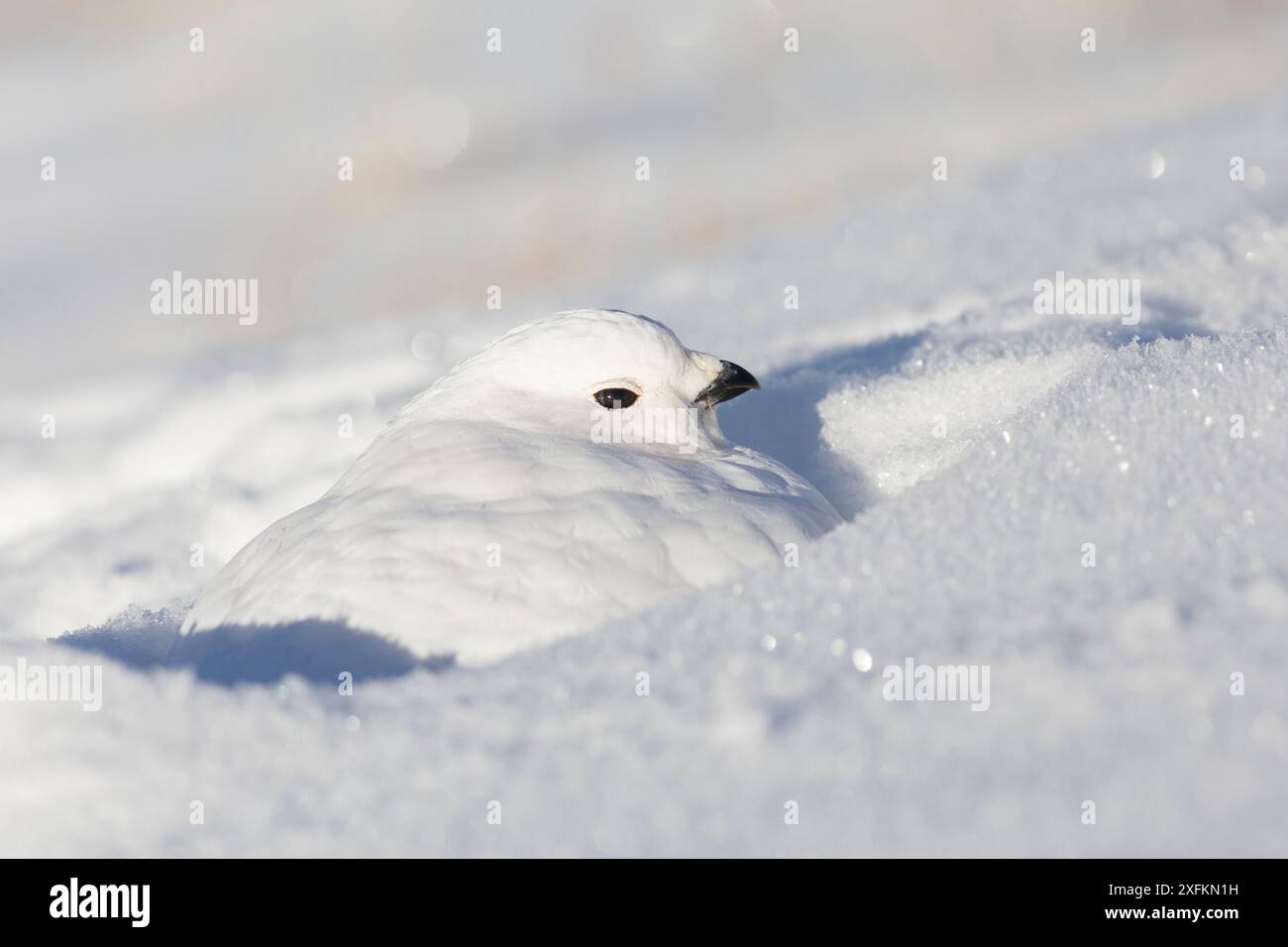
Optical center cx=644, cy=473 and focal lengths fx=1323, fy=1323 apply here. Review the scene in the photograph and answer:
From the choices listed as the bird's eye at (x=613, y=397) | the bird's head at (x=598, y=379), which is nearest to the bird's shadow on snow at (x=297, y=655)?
the bird's head at (x=598, y=379)

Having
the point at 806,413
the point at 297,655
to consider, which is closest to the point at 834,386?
the point at 806,413

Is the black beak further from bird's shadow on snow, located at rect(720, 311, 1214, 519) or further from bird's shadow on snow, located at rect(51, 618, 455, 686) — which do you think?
bird's shadow on snow, located at rect(51, 618, 455, 686)

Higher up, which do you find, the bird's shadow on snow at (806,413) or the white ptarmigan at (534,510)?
the bird's shadow on snow at (806,413)

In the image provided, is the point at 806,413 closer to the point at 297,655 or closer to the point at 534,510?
the point at 534,510

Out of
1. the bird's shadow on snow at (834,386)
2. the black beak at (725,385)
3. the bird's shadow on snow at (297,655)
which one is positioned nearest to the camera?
the bird's shadow on snow at (297,655)

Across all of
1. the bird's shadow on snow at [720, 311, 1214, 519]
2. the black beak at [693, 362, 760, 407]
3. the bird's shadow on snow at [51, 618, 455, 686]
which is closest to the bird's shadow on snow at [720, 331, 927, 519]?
the bird's shadow on snow at [720, 311, 1214, 519]

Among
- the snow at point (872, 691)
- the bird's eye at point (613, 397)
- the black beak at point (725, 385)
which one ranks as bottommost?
the snow at point (872, 691)

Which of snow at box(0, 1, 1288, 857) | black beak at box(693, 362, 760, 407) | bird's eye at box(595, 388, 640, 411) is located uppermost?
black beak at box(693, 362, 760, 407)

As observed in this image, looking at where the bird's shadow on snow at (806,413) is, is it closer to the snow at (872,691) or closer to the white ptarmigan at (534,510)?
the snow at (872,691)
